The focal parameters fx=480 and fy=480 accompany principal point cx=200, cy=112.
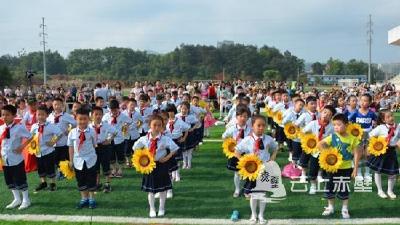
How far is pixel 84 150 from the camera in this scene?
7.45 meters

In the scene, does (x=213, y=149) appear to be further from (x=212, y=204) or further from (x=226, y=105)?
(x=226, y=105)

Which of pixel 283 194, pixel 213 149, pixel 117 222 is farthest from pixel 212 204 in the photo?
pixel 213 149

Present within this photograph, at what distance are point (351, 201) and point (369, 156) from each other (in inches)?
35.9

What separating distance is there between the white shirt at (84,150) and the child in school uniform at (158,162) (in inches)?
31.9

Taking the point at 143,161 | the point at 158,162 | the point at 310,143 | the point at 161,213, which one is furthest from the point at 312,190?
the point at 143,161

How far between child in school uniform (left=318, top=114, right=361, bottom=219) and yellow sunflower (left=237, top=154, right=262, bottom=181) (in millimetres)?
1041

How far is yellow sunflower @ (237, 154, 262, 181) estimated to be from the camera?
6469mm

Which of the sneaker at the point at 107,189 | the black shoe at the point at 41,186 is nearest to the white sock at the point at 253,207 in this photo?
the sneaker at the point at 107,189

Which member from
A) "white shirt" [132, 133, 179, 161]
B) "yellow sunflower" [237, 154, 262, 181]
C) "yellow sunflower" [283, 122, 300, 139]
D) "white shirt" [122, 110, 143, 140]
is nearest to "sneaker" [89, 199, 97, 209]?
"white shirt" [132, 133, 179, 161]

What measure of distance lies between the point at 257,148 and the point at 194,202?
1.69 meters

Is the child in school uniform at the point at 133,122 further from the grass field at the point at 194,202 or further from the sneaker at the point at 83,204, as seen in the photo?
the sneaker at the point at 83,204

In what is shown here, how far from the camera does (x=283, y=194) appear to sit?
7809 mm

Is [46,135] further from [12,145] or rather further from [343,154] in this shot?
[343,154]

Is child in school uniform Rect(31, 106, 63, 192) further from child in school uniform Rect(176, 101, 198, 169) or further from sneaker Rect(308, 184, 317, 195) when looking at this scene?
sneaker Rect(308, 184, 317, 195)
